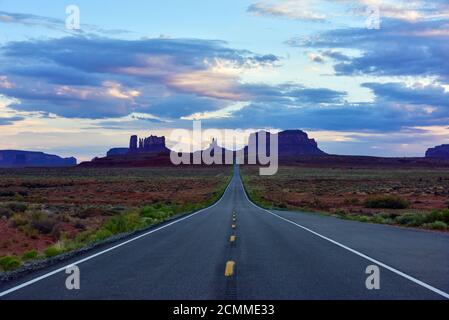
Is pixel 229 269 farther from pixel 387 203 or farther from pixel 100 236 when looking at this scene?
pixel 387 203

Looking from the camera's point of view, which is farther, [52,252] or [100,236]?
[100,236]

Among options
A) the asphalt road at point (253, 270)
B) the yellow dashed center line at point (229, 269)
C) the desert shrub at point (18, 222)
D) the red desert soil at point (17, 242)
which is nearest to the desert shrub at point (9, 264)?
the asphalt road at point (253, 270)

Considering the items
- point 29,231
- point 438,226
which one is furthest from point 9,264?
point 438,226

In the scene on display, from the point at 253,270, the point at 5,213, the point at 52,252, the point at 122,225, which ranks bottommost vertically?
the point at 5,213

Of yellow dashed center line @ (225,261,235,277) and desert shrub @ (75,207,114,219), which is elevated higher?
yellow dashed center line @ (225,261,235,277)

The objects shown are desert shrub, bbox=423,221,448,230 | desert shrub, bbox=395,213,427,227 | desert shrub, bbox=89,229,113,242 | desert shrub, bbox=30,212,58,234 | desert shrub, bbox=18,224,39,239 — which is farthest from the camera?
desert shrub, bbox=30,212,58,234

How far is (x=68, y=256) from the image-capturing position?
1438cm

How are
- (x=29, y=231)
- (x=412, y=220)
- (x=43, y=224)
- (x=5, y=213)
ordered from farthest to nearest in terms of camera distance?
1. (x=5, y=213)
2. (x=412, y=220)
3. (x=43, y=224)
4. (x=29, y=231)

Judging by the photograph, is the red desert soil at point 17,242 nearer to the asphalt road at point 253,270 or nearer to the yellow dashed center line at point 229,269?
the asphalt road at point 253,270

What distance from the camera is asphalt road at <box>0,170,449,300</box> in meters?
9.12

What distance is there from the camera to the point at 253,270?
454 inches

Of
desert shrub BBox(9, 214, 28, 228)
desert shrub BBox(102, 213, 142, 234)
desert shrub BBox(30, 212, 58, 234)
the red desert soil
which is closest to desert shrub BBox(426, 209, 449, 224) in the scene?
desert shrub BBox(102, 213, 142, 234)

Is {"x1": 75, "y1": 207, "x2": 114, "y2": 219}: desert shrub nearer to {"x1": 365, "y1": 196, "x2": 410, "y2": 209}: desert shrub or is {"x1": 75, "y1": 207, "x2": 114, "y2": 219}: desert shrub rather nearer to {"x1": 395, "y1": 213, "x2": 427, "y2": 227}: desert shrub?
{"x1": 395, "y1": 213, "x2": 427, "y2": 227}: desert shrub
